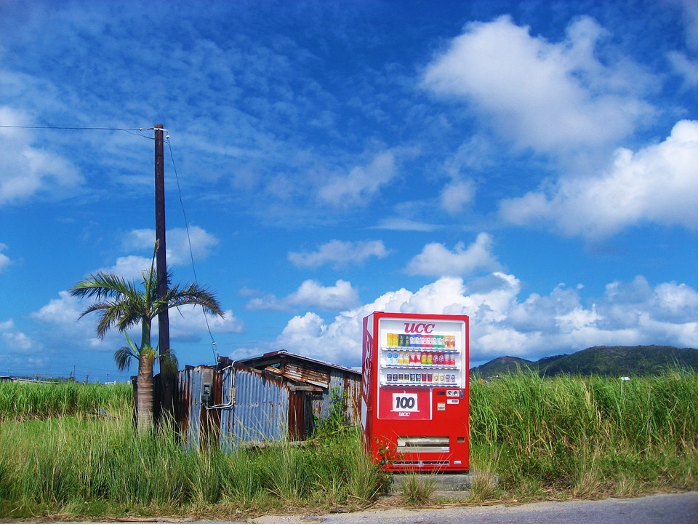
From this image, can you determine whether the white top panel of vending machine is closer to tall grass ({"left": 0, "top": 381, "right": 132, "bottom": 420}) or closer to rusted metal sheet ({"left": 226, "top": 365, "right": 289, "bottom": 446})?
rusted metal sheet ({"left": 226, "top": 365, "right": 289, "bottom": 446})

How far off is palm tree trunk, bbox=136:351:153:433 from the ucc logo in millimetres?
6244

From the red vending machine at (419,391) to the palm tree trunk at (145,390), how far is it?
5.42 m

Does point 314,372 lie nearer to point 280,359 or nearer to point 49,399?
point 280,359

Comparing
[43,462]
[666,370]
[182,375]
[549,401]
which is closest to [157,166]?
[182,375]

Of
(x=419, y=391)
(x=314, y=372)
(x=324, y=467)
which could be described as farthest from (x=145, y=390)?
(x=419, y=391)

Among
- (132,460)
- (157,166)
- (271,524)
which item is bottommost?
(271,524)

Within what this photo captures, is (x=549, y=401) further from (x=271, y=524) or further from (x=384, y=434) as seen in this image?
(x=271, y=524)

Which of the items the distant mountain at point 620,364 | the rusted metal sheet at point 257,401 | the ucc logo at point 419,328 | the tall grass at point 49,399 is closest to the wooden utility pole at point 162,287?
the rusted metal sheet at point 257,401

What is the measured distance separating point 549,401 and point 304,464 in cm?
489

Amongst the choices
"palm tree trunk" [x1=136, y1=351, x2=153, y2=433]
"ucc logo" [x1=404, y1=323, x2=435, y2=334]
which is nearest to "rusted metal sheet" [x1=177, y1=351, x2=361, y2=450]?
"palm tree trunk" [x1=136, y1=351, x2=153, y2=433]

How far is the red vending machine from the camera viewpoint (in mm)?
9695

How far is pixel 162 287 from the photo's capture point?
52.5 feet

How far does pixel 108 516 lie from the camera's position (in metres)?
8.21

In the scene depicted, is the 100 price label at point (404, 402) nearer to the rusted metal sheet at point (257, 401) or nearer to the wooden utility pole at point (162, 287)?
the rusted metal sheet at point (257, 401)
